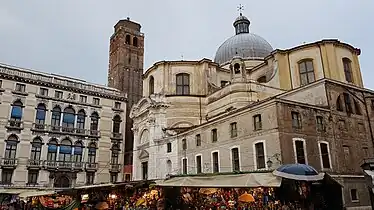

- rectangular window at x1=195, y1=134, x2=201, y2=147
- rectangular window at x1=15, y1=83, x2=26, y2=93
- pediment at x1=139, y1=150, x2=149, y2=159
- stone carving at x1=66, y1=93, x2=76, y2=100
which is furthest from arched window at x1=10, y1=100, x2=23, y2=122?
rectangular window at x1=195, y1=134, x2=201, y2=147

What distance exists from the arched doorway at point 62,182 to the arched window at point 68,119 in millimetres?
5097

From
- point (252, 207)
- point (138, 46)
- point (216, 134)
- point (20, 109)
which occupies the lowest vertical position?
point (252, 207)

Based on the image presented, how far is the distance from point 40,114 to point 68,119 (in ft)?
9.54

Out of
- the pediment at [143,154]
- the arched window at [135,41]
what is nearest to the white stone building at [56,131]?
the pediment at [143,154]

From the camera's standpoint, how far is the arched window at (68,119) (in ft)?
112

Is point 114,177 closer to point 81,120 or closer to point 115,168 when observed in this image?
point 115,168

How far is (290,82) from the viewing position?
3005 centimetres

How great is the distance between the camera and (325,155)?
63.0ft

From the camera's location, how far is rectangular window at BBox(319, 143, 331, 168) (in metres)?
19.0

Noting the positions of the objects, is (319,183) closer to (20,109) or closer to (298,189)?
(298,189)

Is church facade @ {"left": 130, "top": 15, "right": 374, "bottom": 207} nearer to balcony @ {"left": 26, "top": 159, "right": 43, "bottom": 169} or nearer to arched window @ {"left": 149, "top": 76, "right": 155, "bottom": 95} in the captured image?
arched window @ {"left": 149, "top": 76, "right": 155, "bottom": 95}

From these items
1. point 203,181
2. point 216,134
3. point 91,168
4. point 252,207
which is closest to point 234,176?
point 203,181

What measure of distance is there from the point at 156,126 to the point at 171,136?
3291 millimetres

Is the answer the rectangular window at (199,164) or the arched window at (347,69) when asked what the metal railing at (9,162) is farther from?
the arched window at (347,69)
